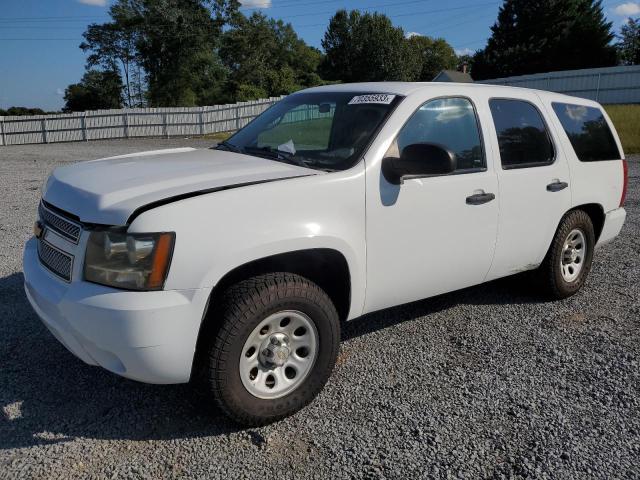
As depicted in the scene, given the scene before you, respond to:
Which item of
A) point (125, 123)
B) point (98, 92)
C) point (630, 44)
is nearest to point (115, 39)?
point (98, 92)

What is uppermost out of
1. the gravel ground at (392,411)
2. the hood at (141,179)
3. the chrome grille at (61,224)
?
the hood at (141,179)

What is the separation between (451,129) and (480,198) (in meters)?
0.51

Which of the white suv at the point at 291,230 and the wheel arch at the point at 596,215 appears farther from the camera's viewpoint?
the wheel arch at the point at 596,215

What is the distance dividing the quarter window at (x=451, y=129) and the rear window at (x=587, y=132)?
1232 mm

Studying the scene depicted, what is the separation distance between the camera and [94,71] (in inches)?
2053

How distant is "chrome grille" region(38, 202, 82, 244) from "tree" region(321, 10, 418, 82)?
70.0 m

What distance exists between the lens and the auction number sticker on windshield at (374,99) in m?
3.56

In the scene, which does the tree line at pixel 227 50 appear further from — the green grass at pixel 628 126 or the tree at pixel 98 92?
the green grass at pixel 628 126

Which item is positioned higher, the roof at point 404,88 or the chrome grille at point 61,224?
the roof at point 404,88

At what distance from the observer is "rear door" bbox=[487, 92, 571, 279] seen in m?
3.98

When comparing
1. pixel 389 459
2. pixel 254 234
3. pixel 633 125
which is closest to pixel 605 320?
pixel 389 459

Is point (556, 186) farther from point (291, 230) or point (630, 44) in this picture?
point (630, 44)

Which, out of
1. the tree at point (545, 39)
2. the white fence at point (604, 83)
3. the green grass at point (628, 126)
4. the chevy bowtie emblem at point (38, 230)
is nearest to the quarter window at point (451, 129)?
the chevy bowtie emblem at point (38, 230)

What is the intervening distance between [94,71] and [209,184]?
55928 mm
